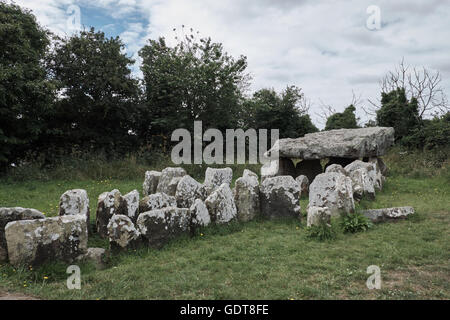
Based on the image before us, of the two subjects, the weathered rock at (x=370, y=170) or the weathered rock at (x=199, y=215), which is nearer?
the weathered rock at (x=199, y=215)

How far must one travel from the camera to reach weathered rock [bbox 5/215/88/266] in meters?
4.27

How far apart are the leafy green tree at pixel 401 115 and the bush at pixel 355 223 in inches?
562

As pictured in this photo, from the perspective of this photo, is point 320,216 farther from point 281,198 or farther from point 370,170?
point 370,170

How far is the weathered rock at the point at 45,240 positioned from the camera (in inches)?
168

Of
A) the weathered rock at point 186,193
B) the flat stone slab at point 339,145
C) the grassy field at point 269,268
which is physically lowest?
the grassy field at point 269,268

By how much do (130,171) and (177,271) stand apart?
9.60m

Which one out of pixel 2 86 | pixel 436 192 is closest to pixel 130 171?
pixel 2 86

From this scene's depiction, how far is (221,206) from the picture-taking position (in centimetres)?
615

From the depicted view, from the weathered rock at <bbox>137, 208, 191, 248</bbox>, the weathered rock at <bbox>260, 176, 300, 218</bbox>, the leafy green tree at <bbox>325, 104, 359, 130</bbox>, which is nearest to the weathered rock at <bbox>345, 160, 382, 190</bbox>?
the weathered rock at <bbox>260, 176, 300, 218</bbox>

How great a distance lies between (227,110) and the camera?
656 inches

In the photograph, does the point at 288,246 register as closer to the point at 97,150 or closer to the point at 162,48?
the point at 97,150

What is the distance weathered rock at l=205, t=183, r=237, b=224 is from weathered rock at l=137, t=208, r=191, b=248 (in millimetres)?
764

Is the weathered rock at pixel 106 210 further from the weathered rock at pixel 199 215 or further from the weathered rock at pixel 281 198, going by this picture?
the weathered rock at pixel 281 198

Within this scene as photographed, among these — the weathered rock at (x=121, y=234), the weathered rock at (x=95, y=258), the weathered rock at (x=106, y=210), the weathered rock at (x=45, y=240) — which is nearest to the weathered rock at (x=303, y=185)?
the weathered rock at (x=106, y=210)
